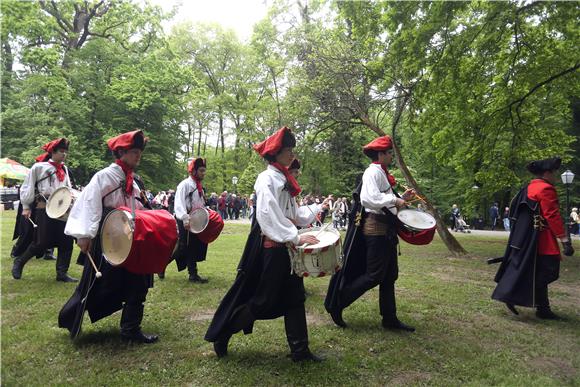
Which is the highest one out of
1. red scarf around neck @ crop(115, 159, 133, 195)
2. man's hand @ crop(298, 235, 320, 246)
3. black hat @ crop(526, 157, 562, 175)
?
black hat @ crop(526, 157, 562, 175)

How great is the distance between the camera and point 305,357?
13.5 feet

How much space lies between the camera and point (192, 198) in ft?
24.7

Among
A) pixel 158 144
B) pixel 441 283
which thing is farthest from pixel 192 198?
pixel 158 144

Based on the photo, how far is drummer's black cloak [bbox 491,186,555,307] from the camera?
589 centimetres

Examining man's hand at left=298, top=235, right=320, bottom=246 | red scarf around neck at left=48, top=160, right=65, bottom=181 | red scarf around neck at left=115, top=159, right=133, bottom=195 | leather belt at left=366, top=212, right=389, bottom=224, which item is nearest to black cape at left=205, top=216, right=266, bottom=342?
man's hand at left=298, top=235, right=320, bottom=246

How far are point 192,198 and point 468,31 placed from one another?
23.2 feet

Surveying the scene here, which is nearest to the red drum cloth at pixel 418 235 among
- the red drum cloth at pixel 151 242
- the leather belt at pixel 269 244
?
the leather belt at pixel 269 244

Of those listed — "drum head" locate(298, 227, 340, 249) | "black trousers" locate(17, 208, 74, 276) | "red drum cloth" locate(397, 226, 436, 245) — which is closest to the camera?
"drum head" locate(298, 227, 340, 249)

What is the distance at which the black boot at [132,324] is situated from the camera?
4492 millimetres

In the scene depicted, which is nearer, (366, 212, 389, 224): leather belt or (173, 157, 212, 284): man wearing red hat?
(366, 212, 389, 224): leather belt

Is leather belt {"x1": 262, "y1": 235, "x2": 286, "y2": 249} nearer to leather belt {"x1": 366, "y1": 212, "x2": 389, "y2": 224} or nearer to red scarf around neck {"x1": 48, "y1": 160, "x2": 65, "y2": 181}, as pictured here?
leather belt {"x1": 366, "y1": 212, "x2": 389, "y2": 224}

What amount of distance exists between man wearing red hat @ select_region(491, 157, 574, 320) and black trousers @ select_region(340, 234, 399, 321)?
1840 mm

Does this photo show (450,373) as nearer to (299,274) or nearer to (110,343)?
(299,274)

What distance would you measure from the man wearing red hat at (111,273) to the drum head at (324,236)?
1.83 meters
